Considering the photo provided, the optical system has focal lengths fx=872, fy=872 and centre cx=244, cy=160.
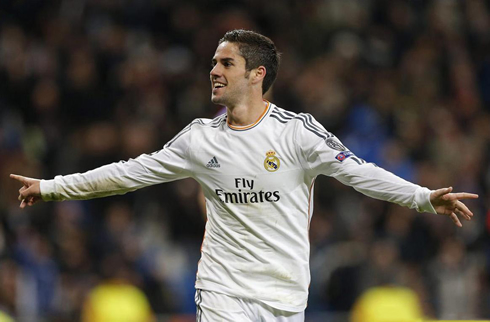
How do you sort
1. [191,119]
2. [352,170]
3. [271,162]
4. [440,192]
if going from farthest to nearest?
1. [191,119]
2. [271,162]
3. [352,170]
4. [440,192]

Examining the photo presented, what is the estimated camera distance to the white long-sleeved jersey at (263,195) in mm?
4727

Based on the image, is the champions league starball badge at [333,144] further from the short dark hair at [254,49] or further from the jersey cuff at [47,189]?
the jersey cuff at [47,189]

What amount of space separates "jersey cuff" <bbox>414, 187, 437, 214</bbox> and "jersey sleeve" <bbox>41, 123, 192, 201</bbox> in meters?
1.31

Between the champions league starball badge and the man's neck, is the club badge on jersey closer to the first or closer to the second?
the champions league starball badge

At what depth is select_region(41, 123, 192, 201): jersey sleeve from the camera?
4.94 metres

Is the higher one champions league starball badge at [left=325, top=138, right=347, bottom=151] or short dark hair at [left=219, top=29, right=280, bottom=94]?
short dark hair at [left=219, top=29, right=280, bottom=94]

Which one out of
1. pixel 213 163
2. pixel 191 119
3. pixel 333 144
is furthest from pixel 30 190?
pixel 191 119

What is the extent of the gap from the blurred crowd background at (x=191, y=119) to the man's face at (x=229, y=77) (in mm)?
4024

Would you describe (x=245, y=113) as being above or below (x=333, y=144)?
above

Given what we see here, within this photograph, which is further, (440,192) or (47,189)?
(47,189)

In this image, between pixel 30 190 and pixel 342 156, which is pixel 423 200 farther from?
pixel 30 190

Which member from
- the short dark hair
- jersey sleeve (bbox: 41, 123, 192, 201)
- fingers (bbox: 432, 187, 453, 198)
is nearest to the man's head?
the short dark hair

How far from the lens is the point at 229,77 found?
16.1 feet

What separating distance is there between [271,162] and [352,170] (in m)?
0.45
